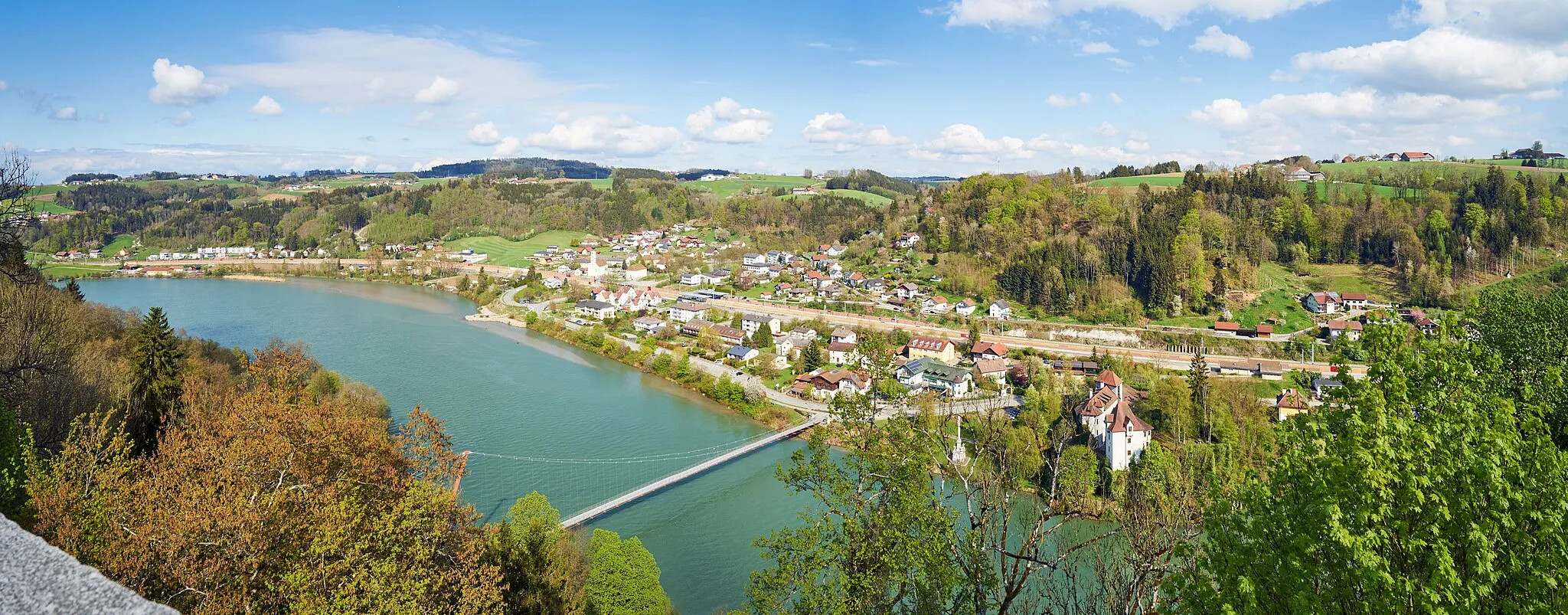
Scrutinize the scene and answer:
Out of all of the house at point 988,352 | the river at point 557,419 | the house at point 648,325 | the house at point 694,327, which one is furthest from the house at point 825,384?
the house at point 648,325

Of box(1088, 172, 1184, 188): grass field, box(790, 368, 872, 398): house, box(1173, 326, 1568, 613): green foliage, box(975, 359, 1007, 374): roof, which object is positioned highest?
box(1088, 172, 1184, 188): grass field

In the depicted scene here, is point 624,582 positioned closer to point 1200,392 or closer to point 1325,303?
point 1200,392

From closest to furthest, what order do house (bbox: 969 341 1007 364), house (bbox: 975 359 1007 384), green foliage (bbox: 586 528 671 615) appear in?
green foliage (bbox: 586 528 671 615) < house (bbox: 975 359 1007 384) < house (bbox: 969 341 1007 364)

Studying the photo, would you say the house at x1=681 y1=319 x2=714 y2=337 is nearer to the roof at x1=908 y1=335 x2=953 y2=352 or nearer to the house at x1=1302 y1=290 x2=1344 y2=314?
the roof at x1=908 y1=335 x2=953 y2=352

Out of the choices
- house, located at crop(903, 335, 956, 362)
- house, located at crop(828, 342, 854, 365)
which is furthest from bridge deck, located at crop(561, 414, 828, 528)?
house, located at crop(903, 335, 956, 362)

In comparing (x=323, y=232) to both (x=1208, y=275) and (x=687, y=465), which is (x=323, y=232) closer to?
(x=687, y=465)

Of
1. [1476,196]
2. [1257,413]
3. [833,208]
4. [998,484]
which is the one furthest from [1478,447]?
[833,208]

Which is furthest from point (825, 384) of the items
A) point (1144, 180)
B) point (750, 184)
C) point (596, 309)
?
point (750, 184)
